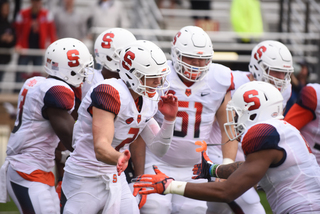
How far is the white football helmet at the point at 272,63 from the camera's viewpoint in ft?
15.7

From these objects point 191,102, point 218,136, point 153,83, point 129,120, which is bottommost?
point 218,136

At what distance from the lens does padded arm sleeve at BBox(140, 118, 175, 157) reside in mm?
3600

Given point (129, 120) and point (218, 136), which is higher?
point (129, 120)

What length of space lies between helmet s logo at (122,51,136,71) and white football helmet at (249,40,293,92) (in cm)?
185

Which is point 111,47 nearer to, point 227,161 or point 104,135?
point 227,161

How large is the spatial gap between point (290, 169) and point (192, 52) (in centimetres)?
161

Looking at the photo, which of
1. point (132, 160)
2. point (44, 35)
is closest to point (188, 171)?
point (132, 160)

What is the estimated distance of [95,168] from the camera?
11.3 feet

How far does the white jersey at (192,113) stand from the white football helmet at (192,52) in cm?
10

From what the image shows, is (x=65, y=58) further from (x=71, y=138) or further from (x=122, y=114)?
(x=122, y=114)

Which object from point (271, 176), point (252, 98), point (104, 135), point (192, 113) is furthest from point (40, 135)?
point (271, 176)

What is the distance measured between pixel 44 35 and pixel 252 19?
379cm

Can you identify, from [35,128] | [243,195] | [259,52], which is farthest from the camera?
[259,52]

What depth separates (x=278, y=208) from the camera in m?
3.19
